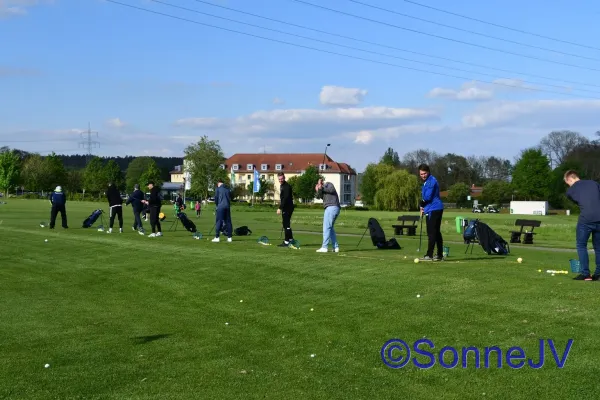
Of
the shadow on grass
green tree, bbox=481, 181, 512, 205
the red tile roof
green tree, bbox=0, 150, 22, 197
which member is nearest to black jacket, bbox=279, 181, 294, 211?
the shadow on grass

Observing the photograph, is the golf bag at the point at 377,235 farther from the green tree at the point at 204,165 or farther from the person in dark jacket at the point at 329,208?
the green tree at the point at 204,165

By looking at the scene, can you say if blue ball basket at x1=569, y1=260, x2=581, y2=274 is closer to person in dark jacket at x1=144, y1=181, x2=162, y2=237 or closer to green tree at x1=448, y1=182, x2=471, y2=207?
person in dark jacket at x1=144, y1=181, x2=162, y2=237

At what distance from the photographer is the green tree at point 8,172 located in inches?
5266

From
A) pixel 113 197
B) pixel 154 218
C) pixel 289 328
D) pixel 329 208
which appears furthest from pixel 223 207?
pixel 289 328

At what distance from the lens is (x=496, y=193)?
13762 centimetres

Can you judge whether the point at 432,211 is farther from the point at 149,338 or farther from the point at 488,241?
the point at 149,338

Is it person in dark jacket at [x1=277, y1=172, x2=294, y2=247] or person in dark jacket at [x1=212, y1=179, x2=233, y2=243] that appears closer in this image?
person in dark jacket at [x1=277, y1=172, x2=294, y2=247]

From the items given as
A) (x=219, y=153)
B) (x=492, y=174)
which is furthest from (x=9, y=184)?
(x=492, y=174)

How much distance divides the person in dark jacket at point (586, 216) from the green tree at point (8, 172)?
136 metres

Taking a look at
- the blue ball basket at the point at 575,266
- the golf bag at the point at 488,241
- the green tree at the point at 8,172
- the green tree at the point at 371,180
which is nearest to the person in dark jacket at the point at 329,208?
the golf bag at the point at 488,241

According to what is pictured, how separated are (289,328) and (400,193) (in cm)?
10067

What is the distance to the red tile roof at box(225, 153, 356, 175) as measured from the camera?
185 m

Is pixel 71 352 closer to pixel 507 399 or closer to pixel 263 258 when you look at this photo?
pixel 507 399

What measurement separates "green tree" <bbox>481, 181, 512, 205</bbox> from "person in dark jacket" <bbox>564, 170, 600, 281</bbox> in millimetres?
129346
